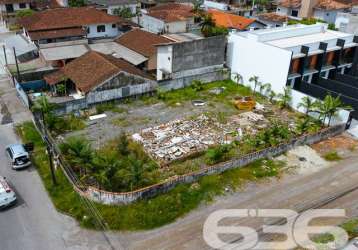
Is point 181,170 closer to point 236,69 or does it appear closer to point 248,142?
point 248,142

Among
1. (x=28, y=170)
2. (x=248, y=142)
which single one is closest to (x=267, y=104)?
(x=248, y=142)

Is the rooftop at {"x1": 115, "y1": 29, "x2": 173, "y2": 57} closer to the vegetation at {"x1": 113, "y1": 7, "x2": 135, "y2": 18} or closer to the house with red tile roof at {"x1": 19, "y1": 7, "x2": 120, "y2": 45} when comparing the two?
the house with red tile roof at {"x1": 19, "y1": 7, "x2": 120, "y2": 45}

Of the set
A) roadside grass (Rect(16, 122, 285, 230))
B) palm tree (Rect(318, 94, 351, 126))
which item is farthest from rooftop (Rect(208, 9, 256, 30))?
roadside grass (Rect(16, 122, 285, 230))

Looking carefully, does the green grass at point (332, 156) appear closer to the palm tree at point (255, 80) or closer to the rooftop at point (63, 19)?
the palm tree at point (255, 80)

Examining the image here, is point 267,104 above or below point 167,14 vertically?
below

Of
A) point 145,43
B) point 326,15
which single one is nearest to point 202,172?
point 145,43

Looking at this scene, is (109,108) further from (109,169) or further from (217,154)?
(217,154)
